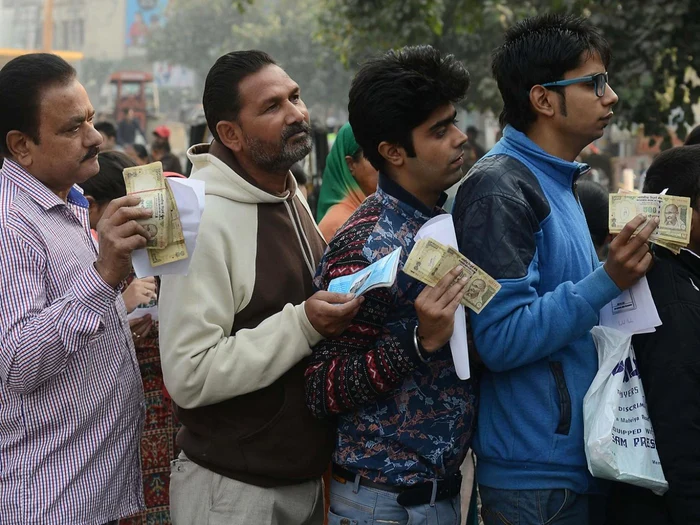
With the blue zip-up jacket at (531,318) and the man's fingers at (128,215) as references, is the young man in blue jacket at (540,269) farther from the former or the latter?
the man's fingers at (128,215)

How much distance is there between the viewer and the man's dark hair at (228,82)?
3.04m

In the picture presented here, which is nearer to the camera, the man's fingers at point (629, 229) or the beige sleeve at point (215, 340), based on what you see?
the man's fingers at point (629, 229)

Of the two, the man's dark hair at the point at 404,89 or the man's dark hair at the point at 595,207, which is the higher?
the man's dark hair at the point at 404,89

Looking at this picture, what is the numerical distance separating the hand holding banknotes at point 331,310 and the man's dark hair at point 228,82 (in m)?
0.73

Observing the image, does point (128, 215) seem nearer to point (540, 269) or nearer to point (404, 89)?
point (404, 89)

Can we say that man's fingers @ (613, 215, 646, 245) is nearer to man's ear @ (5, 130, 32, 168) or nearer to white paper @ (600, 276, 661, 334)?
white paper @ (600, 276, 661, 334)

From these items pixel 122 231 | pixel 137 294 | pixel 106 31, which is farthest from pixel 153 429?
pixel 106 31

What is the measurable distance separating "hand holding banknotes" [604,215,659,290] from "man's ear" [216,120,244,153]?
1.19 metres

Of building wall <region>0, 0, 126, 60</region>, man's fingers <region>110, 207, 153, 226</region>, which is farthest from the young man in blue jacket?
Answer: building wall <region>0, 0, 126, 60</region>

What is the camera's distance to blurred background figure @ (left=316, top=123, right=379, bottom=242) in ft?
15.5

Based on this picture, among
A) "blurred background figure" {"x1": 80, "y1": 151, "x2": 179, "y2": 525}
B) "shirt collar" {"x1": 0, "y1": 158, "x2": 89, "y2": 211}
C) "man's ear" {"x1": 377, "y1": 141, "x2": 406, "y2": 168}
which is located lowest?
"blurred background figure" {"x1": 80, "y1": 151, "x2": 179, "y2": 525}

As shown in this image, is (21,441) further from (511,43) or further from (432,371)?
(511,43)

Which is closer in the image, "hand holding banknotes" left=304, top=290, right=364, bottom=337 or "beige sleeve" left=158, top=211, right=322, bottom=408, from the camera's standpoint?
"hand holding banknotes" left=304, top=290, right=364, bottom=337

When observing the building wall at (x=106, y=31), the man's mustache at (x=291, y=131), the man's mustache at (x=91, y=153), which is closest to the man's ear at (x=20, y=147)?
the man's mustache at (x=91, y=153)
